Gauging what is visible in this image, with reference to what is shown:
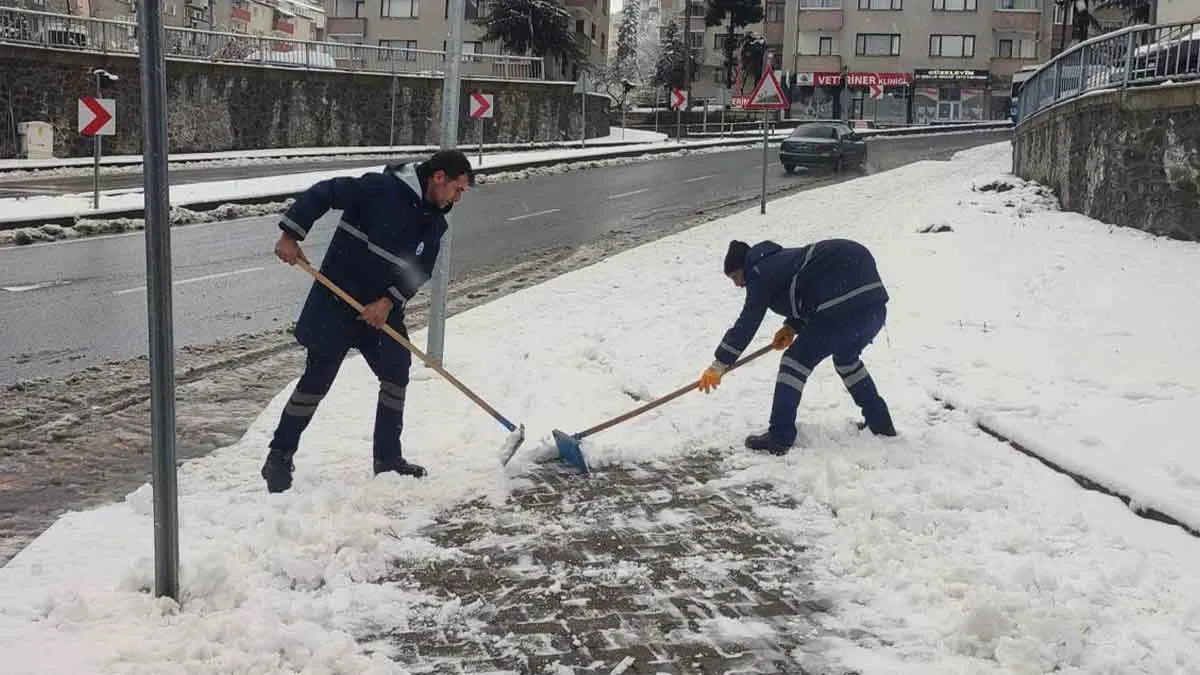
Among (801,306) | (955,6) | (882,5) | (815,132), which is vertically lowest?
(801,306)

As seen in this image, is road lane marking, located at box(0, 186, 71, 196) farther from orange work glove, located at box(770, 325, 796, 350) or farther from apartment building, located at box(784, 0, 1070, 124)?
apartment building, located at box(784, 0, 1070, 124)

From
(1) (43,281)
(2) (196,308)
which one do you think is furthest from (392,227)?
(1) (43,281)

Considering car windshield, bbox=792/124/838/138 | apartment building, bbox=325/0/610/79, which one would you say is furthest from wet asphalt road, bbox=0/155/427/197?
apartment building, bbox=325/0/610/79

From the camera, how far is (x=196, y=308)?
1045cm

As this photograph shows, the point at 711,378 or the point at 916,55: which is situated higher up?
the point at 916,55

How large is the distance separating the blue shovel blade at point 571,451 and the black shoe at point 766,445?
0.98 meters

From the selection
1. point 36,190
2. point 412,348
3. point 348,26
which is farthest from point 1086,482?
point 348,26

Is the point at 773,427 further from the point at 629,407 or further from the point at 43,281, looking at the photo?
the point at 43,281

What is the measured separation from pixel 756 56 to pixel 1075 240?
63.8 meters

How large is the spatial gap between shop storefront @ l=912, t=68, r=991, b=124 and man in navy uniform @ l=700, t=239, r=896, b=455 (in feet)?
208

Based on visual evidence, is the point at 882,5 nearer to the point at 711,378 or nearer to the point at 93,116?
the point at 93,116

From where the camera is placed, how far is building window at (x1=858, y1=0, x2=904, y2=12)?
2618 inches

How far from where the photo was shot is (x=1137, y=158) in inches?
491

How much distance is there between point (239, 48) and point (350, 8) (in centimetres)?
3288
